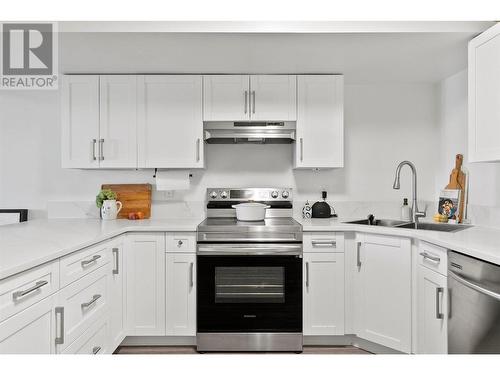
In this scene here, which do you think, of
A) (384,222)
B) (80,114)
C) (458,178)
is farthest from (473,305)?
(80,114)

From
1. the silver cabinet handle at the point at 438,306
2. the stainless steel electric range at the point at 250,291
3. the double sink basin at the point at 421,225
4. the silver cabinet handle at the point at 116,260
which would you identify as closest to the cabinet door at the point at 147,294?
the silver cabinet handle at the point at 116,260

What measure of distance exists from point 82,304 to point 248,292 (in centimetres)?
111

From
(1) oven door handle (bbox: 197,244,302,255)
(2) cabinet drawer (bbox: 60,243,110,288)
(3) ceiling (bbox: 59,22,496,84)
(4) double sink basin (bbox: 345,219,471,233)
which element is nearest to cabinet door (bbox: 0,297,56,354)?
(2) cabinet drawer (bbox: 60,243,110,288)

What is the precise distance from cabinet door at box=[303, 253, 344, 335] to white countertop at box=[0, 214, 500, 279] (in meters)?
0.24

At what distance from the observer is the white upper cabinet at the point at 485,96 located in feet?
6.13

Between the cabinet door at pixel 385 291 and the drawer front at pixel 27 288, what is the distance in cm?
195

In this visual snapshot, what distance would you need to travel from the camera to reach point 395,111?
320 centimetres

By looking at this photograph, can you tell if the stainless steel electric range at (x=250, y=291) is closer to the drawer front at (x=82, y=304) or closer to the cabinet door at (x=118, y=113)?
the drawer front at (x=82, y=304)

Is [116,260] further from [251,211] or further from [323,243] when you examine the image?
[323,243]

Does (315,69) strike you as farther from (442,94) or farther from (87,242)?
(87,242)

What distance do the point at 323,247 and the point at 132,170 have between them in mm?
1845

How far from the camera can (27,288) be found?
132 cm

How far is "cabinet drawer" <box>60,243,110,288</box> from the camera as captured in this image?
5.30 feet

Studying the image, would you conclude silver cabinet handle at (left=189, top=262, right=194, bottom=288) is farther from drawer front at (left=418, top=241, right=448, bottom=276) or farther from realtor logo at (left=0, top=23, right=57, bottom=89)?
realtor logo at (left=0, top=23, right=57, bottom=89)
